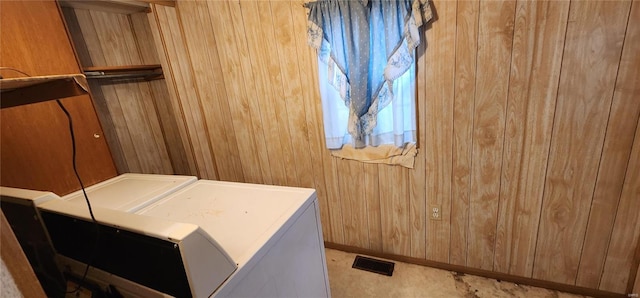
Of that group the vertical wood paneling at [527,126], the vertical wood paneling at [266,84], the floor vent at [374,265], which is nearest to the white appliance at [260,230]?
the floor vent at [374,265]

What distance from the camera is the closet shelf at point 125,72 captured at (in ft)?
6.81

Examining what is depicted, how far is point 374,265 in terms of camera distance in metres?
2.05

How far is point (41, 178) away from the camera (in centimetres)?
135

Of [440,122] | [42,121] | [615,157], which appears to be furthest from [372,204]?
[42,121]

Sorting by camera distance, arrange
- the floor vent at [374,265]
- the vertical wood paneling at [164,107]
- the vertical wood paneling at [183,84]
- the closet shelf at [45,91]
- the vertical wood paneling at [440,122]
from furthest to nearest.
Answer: the vertical wood paneling at [164,107] < the vertical wood paneling at [183,84] < the floor vent at [374,265] < the vertical wood paneling at [440,122] < the closet shelf at [45,91]

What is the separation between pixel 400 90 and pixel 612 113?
3.22 ft

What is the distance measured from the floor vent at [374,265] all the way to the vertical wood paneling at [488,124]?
54 cm

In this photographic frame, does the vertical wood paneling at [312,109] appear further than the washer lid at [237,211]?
Yes

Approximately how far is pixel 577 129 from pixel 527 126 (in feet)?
0.68

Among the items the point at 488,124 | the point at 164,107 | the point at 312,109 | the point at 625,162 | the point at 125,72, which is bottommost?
Result: the point at 625,162

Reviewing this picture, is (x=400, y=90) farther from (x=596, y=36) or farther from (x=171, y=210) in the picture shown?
(x=171, y=210)

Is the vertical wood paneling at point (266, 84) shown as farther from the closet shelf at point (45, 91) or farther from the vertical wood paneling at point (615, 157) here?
the vertical wood paneling at point (615, 157)

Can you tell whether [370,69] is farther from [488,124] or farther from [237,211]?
[237,211]

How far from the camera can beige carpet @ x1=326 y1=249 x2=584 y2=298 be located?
172cm
